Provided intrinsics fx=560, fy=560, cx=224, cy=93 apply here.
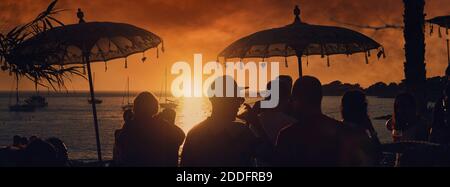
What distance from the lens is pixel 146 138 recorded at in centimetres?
620

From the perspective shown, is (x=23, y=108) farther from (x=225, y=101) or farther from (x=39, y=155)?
(x=225, y=101)

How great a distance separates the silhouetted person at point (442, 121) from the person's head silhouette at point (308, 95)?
2.08m

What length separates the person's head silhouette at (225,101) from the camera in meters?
5.30

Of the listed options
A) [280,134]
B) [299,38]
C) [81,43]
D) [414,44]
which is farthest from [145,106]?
[414,44]

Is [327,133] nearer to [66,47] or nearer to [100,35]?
[100,35]

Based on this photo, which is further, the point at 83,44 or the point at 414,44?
the point at 414,44

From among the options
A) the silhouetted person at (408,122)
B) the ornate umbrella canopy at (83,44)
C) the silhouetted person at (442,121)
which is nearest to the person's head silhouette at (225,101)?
the silhouetted person at (442,121)

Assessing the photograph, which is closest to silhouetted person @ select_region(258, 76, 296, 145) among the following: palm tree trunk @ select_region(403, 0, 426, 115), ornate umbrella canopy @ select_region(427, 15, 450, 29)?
palm tree trunk @ select_region(403, 0, 426, 115)

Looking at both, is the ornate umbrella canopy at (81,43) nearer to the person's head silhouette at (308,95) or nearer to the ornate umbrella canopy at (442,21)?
the person's head silhouette at (308,95)

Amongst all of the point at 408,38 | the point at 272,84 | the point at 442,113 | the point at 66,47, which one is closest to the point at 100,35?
the point at 66,47

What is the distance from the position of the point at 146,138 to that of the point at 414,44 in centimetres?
766
